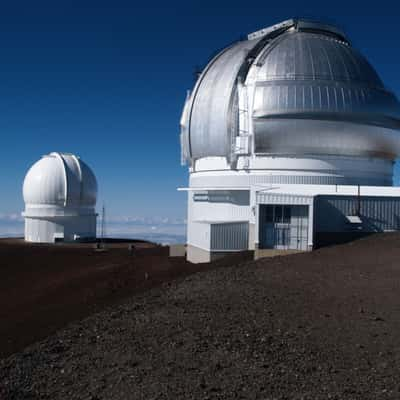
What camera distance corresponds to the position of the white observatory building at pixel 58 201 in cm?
3541

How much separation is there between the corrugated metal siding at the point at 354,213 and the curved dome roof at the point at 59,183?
22081mm

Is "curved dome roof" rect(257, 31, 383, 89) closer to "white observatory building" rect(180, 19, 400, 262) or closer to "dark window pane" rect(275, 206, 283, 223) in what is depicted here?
"white observatory building" rect(180, 19, 400, 262)

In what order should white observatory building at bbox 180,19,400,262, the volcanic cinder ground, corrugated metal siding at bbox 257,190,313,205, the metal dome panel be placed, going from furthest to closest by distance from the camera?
1. the metal dome panel
2. white observatory building at bbox 180,19,400,262
3. corrugated metal siding at bbox 257,190,313,205
4. the volcanic cinder ground

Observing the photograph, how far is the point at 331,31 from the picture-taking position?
26.4m

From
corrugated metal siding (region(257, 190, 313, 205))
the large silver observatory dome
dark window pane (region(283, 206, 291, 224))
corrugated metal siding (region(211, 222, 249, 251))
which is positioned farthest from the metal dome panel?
dark window pane (region(283, 206, 291, 224))

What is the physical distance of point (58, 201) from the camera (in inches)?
1399

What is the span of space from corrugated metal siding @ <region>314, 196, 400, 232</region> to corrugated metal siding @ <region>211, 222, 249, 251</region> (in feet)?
10.4

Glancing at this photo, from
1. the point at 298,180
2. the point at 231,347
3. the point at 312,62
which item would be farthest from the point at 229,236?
the point at 231,347

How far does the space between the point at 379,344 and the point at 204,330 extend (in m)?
2.63

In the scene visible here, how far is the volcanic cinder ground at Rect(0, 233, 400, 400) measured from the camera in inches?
227

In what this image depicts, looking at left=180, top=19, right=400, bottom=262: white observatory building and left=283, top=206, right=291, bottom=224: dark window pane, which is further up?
left=180, top=19, right=400, bottom=262: white observatory building

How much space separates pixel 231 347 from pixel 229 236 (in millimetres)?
13138

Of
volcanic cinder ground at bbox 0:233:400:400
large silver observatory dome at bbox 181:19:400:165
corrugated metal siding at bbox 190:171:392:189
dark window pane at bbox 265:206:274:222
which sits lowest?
volcanic cinder ground at bbox 0:233:400:400

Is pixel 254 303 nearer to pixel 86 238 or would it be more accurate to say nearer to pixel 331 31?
pixel 331 31
